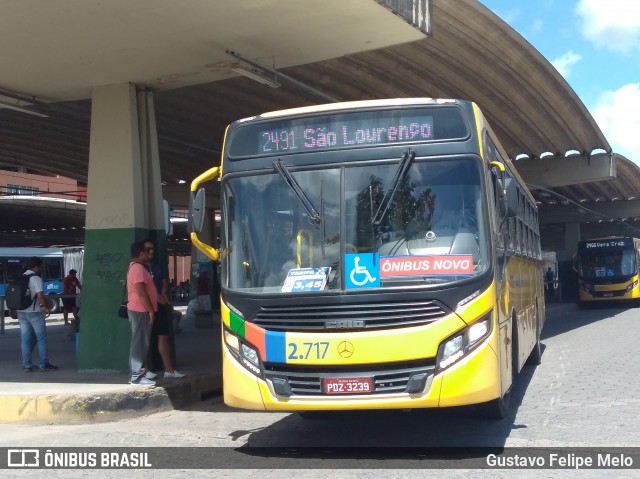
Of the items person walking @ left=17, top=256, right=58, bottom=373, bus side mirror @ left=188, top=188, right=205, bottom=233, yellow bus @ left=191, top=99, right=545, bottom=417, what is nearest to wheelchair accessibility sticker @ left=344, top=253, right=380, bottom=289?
yellow bus @ left=191, top=99, right=545, bottom=417

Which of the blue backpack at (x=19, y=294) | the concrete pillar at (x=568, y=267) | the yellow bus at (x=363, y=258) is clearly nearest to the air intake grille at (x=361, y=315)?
the yellow bus at (x=363, y=258)

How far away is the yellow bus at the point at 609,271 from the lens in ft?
114

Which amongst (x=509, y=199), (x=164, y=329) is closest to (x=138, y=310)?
(x=164, y=329)

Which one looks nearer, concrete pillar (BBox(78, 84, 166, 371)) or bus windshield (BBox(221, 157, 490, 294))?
bus windshield (BBox(221, 157, 490, 294))

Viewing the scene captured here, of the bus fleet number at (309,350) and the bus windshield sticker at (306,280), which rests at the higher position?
the bus windshield sticker at (306,280)

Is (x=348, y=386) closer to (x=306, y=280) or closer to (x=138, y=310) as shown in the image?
(x=306, y=280)

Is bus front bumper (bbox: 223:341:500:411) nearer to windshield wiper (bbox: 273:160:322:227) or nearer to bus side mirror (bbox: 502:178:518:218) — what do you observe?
bus side mirror (bbox: 502:178:518:218)

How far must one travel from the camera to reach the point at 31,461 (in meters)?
7.14

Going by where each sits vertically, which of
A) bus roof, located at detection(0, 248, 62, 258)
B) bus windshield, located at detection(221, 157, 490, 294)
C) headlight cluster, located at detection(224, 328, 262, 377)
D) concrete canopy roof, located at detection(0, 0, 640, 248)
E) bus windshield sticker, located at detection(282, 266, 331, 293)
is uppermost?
concrete canopy roof, located at detection(0, 0, 640, 248)

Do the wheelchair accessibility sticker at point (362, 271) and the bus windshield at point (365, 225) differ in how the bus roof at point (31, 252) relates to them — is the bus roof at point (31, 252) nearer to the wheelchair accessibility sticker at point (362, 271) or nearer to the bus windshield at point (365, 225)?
the bus windshield at point (365, 225)

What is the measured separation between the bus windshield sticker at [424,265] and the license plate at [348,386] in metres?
0.91

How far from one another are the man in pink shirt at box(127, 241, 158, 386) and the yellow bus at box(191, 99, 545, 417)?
2.72 m

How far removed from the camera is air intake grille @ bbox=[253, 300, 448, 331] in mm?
6613

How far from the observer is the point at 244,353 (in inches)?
279
